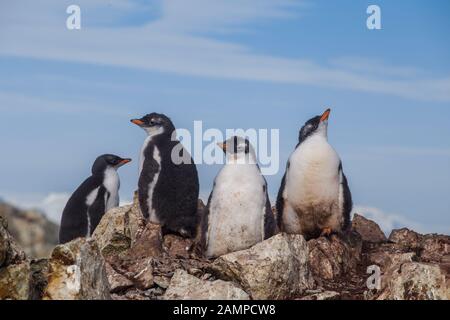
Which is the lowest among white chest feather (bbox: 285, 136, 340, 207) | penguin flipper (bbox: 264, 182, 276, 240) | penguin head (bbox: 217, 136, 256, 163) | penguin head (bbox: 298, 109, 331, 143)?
penguin flipper (bbox: 264, 182, 276, 240)

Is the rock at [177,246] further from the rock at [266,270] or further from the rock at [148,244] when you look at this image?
the rock at [266,270]

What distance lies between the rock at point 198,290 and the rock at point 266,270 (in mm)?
369

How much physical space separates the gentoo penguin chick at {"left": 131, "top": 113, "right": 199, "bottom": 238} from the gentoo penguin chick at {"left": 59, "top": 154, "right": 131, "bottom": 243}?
235cm

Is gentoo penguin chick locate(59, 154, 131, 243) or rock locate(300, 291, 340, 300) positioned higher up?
gentoo penguin chick locate(59, 154, 131, 243)

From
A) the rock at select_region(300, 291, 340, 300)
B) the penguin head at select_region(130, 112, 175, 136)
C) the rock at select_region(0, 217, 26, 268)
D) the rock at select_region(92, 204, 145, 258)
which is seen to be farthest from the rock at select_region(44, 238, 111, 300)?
the penguin head at select_region(130, 112, 175, 136)

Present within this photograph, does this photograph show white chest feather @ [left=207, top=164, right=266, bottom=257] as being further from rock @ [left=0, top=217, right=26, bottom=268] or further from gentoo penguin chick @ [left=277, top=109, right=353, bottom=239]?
rock @ [left=0, top=217, right=26, bottom=268]

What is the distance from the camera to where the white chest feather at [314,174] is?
10992 millimetres

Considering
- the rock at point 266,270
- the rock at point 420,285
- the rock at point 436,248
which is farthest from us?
the rock at point 436,248

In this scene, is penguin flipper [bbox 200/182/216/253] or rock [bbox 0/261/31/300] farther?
penguin flipper [bbox 200/182/216/253]

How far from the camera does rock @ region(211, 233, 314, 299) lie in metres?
8.90

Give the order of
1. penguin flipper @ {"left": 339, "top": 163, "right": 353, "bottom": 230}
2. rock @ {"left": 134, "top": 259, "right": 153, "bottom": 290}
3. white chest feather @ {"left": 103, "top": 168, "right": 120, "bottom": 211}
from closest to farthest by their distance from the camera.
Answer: rock @ {"left": 134, "top": 259, "right": 153, "bottom": 290} < penguin flipper @ {"left": 339, "top": 163, "right": 353, "bottom": 230} < white chest feather @ {"left": 103, "top": 168, "right": 120, "bottom": 211}

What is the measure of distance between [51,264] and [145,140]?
4.71 metres

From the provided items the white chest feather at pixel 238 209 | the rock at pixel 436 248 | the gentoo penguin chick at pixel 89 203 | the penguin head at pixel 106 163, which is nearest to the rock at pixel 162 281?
the white chest feather at pixel 238 209
